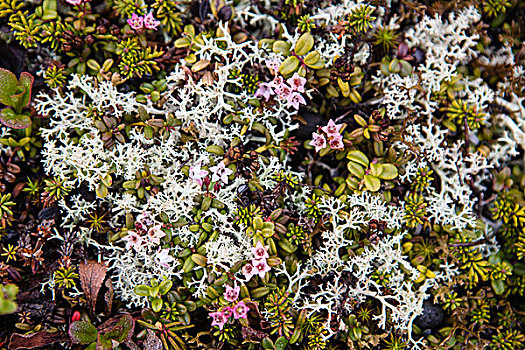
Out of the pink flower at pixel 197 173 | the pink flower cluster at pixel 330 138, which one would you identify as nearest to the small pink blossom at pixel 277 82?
the pink flower cluster at pixel 330 138

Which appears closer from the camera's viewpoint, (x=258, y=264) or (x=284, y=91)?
(x=258, y=264)

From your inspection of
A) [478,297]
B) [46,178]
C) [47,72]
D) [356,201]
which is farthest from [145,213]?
[478,297]

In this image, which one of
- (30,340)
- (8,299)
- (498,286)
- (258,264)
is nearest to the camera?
(8,299)

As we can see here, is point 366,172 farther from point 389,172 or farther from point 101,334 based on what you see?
point 101,334

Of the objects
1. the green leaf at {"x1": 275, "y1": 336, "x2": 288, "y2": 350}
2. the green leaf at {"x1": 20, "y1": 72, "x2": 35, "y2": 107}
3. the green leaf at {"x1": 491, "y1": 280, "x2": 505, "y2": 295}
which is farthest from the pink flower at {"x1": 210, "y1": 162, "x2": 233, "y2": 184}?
the green leaf at {"x1": 491, "y1": 280, "x2": 505, "y2": 295}

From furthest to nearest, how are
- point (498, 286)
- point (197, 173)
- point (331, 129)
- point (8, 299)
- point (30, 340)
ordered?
point (498, 286) < point (331, 129) < point (197, 173) < point (30, 340) < point (8, 299)

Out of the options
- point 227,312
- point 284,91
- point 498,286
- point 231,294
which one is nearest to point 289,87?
point 284,91

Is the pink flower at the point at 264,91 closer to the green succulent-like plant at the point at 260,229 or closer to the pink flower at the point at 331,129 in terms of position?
the pink flower at the point at 331,129
